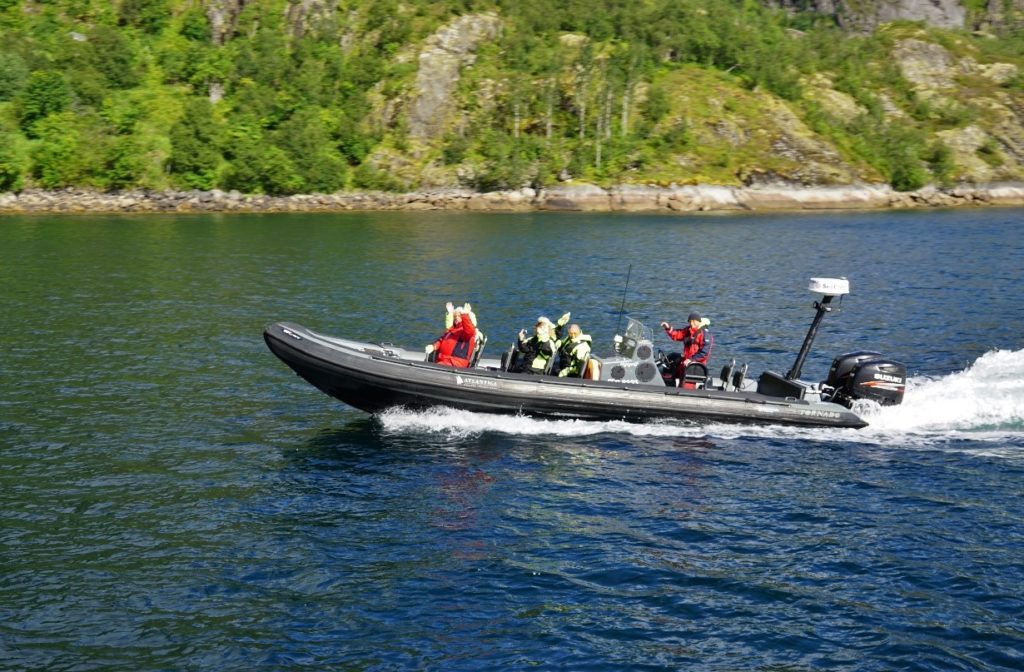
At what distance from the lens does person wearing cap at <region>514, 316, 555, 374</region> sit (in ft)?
69.7

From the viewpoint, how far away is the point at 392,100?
100875mm

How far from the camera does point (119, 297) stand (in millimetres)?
38094

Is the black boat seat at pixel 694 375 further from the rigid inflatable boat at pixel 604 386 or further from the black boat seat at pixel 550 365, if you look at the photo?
the black boat seat at pixel 550 365

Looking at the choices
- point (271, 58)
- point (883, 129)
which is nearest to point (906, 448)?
point (271, 58)

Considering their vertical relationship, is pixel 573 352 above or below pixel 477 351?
above

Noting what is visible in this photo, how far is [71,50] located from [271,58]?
18.5 metres

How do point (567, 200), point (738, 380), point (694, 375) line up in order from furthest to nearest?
point (567, 200) → point (694, 375) → point (738, 380)

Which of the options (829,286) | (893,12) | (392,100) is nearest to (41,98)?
(392,100)

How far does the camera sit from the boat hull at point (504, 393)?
20531mm

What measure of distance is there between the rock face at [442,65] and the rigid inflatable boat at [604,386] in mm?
80481

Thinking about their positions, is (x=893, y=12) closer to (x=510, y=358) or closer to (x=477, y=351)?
(x=477, y=351)

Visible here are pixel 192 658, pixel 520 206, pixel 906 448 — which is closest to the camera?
pixel 192 658

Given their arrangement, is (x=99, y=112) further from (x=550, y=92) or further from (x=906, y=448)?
(x=906, y=448)

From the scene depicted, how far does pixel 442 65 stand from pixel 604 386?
8896cm
